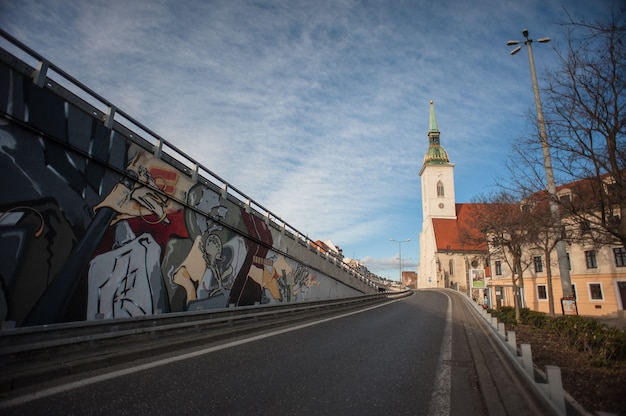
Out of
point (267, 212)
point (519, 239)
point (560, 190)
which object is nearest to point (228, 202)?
point (267, 212)

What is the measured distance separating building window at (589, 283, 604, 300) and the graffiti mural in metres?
37.1

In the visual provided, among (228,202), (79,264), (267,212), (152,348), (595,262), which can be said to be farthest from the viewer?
(595,262)

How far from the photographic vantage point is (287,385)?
4867 millimetres

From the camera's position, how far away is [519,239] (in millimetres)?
18750

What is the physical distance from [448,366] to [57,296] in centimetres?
746

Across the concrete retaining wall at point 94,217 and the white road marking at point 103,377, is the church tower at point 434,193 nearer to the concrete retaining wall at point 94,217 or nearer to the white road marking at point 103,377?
the concrete retaining wall at point 94,217

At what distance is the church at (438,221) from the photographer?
8362cm

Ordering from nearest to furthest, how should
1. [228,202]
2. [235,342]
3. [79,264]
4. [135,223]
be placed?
[79,264]
[235,342]
[135,223]
[228,202]

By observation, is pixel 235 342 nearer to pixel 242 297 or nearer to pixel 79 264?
pixel 79 264

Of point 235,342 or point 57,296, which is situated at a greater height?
point 57,296

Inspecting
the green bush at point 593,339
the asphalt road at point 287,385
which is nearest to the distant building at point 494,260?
the green bush at point 593,339

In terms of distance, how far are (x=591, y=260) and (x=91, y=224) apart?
1672 inches

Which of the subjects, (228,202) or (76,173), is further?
(228,202)

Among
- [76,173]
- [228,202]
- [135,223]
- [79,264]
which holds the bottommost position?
[79,264]
